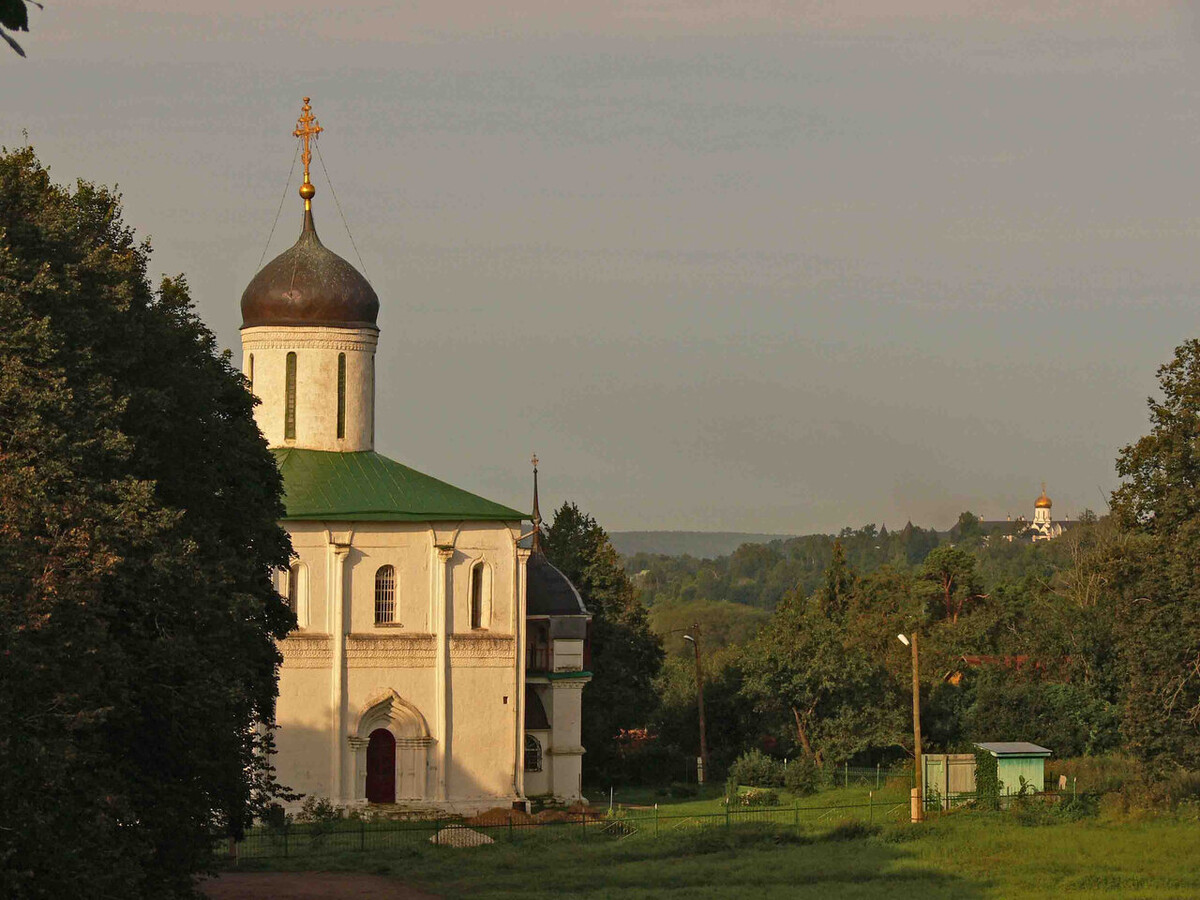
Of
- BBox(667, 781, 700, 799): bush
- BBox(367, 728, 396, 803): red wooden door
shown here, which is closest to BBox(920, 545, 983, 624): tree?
BBox(667, 781, 700, 799): bush

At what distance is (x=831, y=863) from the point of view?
31969 millimetres

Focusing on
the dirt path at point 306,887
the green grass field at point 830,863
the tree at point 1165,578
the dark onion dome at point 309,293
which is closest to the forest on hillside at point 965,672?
the tree at point 1165,578

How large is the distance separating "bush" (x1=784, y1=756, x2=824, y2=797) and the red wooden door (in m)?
9.67

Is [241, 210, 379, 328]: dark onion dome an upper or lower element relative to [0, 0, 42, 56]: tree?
upper

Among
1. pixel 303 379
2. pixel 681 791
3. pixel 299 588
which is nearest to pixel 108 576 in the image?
pixel 299 588

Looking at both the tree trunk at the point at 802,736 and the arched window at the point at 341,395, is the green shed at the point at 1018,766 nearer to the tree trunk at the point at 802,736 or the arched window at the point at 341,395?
the tree trunk at the point at 802,736

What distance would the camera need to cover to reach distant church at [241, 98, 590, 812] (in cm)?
4069

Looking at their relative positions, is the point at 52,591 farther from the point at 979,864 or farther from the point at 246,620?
the point at 979,864

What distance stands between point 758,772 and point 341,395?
44.2 ft

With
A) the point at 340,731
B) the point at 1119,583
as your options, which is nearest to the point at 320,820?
the point at 340,731

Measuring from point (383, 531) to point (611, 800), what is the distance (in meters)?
8.38

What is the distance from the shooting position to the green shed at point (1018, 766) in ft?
134

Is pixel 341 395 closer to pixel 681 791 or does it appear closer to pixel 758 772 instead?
pixel 681 791

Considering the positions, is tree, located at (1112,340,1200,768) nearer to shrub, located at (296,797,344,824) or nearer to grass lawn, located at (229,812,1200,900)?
grass lawn, located at (229,812,1200,900)
